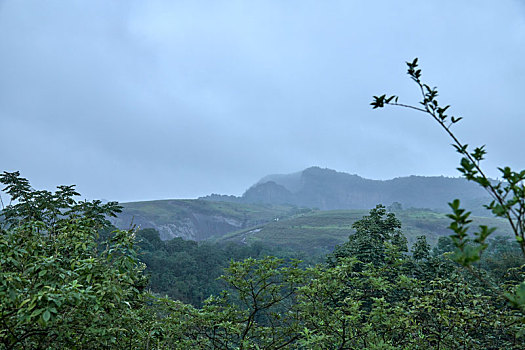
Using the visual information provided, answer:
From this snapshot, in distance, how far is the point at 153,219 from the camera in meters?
130

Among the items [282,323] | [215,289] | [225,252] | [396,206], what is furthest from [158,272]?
[396,206]

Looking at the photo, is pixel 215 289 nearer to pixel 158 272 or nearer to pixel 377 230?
pixel 158 272

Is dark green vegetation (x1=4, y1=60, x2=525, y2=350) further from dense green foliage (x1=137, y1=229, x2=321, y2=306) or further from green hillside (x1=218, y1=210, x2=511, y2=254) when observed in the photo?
green hillside (x1=218, y1=210, x2=511, y2=254)

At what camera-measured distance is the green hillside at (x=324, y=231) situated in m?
100

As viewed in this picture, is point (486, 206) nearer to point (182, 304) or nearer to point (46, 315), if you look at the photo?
point (46, 315)

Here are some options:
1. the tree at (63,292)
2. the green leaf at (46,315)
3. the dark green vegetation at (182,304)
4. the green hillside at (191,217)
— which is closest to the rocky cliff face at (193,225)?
the green hillside at (191,217)

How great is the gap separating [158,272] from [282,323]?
4509cm

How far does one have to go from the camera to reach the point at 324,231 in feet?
368

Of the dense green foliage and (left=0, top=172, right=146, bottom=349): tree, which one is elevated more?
(left=0, top=172, right=146, bottom=349): tree

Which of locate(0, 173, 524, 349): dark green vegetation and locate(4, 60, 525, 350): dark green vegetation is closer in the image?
locate(4, 60, 525, 350): dark green vegetation

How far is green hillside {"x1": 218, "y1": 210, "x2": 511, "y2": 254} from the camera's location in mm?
100500

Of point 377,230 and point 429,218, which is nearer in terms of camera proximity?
point 377,230

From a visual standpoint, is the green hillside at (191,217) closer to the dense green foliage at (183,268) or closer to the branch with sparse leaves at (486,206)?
the dense green foliage at (183,268)

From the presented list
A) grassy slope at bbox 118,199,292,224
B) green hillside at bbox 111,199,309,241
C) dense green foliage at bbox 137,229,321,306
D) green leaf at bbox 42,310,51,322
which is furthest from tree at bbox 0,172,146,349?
grassy slope at bbox 118,199,292,224
